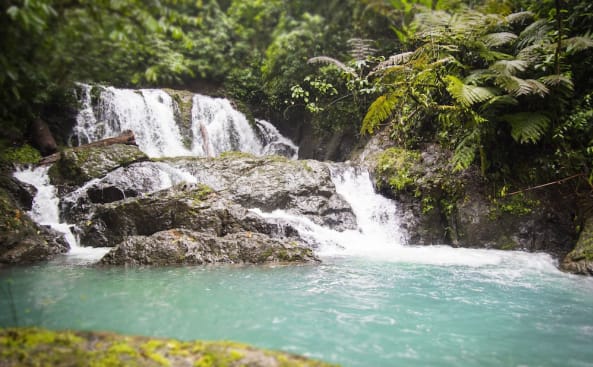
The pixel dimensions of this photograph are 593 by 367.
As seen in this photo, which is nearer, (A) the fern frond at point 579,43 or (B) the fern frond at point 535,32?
(A) the fern frond at point 579,43

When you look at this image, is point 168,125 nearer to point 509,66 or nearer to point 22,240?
point 22,240

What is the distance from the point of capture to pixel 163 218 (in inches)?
285

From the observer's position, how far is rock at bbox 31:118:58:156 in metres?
10.5

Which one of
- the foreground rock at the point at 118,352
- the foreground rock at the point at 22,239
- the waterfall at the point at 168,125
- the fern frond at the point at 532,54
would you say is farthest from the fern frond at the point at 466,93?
the waterfall at the point at 168,125

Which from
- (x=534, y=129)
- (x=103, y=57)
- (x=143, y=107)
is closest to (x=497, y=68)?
(x=534, y=129)

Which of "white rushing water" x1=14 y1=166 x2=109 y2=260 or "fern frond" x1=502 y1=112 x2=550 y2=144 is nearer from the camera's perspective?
"fern frond" x1=502 y1=112 x2=550 y2=144

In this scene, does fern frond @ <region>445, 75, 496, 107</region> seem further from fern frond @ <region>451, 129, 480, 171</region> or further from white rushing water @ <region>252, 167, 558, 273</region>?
white rushing water @ <region>252, 167, 558, 273</region>

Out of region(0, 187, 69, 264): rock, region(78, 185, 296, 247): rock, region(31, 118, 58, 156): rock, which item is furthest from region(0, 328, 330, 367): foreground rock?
region(31, 118, 58, 156): rock

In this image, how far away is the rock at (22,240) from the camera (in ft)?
19.2

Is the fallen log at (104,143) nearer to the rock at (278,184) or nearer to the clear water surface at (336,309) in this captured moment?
the rock at (278,184)

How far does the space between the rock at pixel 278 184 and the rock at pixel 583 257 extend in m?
4.38

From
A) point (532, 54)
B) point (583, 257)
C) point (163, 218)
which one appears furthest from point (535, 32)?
point (163, 218)

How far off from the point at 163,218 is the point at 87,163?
128 inches

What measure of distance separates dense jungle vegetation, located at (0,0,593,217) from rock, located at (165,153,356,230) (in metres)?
1.98
